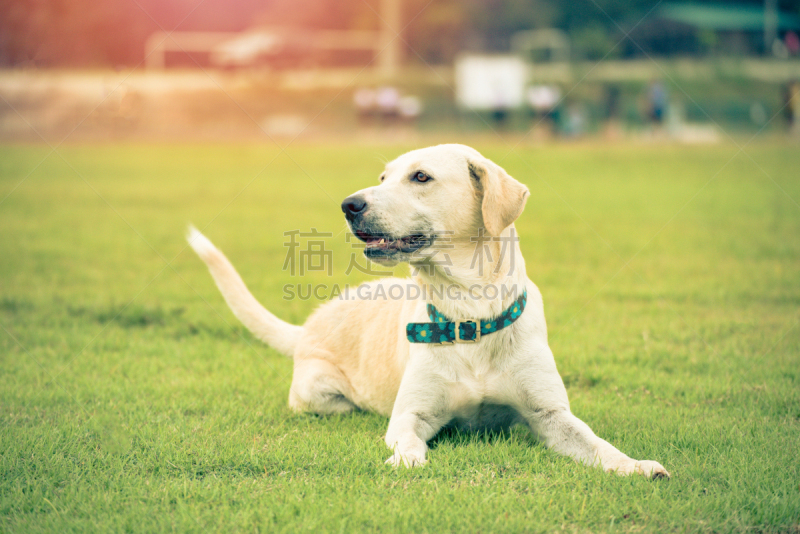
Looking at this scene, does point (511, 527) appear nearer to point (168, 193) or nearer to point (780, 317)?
point (780, 317)

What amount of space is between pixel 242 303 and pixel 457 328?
2.08 m

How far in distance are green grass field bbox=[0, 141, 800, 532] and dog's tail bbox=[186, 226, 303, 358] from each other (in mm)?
349

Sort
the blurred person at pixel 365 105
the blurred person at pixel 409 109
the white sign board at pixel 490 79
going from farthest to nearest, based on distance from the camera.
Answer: the white sign board at pixel 490 79 → the blurred person at pixel 365 105 → the blurred person at pixel 409 109

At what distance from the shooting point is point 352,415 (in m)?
4.94

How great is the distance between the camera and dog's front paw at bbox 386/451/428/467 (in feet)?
12.5

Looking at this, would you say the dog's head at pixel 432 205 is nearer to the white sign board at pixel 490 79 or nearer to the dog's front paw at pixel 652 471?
the dog's front paw at pixel 652 471

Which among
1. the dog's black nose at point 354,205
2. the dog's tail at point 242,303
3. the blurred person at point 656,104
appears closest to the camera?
the dog's black nose at point 354,205

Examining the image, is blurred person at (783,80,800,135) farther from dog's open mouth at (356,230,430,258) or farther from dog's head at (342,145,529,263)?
dog's open mouth at (356,230,430,258)

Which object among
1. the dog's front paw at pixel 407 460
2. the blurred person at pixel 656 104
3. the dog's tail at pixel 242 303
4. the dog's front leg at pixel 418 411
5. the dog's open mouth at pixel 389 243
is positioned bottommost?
the dog's front paw at pixel 407 460

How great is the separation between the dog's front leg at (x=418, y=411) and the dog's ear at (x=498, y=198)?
1.01 meters

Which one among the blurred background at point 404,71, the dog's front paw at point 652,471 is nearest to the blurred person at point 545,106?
the blurred background at point 404,71

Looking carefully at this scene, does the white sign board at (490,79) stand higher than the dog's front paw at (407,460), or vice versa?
the white sign board at (490,79)

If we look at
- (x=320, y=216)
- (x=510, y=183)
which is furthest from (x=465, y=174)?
(x=320, y=216)

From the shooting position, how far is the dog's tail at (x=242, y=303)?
5508mm
